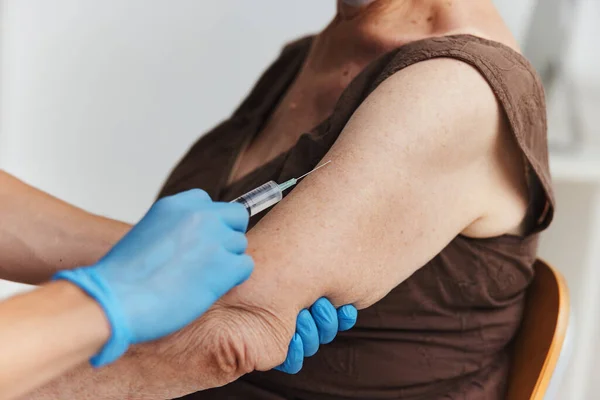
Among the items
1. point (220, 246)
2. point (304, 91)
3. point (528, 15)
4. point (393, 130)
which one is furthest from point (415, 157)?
point (528, 15)

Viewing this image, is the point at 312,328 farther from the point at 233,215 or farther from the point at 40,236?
the point at 40,236

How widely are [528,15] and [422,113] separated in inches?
46.6

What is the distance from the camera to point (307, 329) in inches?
30.5

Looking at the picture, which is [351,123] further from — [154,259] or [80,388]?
[80,388]

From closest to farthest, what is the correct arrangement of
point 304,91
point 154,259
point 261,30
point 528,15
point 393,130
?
point 154,259, point 393,130, point 304,91, point 528,15, point 261,30

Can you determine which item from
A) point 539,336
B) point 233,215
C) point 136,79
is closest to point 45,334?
point 233,215

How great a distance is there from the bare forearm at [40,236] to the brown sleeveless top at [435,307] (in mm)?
202

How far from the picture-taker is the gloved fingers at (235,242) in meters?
0.70

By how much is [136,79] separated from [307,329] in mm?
1352

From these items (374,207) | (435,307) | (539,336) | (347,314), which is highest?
(374,207)

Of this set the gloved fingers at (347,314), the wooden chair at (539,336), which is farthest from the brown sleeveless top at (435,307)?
the gloved fingers at (347,314)

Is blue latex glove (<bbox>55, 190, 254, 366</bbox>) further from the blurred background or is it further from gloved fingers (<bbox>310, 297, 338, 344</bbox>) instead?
the blurred background

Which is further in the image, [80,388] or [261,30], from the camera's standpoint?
[261,30]

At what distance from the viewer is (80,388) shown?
2.65 feet
